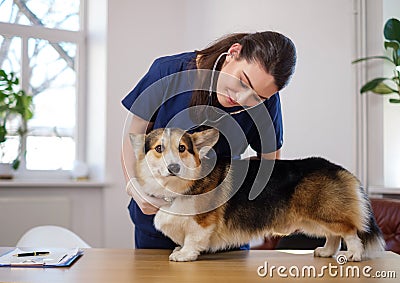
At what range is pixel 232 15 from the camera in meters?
3.21

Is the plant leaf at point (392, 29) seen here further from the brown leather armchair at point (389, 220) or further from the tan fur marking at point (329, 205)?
the tan fur marking at point (329, 205)

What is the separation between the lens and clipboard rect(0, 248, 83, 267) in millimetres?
1021

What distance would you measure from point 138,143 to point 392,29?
179 cm

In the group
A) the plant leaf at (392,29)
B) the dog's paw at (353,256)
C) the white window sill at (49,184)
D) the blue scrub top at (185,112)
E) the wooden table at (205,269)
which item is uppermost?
the plant leaf at (392,29)

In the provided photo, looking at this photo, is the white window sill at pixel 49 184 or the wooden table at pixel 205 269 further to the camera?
the white window sill at pixel 49 184

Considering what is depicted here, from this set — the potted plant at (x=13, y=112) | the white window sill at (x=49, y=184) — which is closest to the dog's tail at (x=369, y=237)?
the white window sill at (x=49, y=184)

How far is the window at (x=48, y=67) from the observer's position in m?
3.51

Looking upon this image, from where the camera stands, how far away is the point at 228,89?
3.56ft

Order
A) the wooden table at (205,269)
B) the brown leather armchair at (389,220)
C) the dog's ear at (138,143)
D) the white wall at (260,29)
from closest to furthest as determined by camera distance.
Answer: the wooden table at (205,269), the dog's ear at (138,143), the brown leather armchair at (389,220), the white wall at (260,29)

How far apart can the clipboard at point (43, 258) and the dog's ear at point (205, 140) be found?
308mm

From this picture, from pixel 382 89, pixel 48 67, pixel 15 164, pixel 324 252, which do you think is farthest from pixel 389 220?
pixel 48 67

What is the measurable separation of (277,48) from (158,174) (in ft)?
1.03

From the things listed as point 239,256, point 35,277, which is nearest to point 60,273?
point 35,277

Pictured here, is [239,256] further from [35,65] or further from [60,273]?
[35,65]
